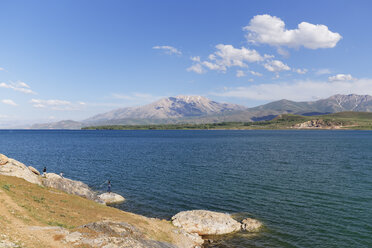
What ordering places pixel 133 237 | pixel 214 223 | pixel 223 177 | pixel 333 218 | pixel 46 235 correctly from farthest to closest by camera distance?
pixel 223 177 → pixel 333 218 → pixel 214 223 → pixel 133 237 → pixel 46 235

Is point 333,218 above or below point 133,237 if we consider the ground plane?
below

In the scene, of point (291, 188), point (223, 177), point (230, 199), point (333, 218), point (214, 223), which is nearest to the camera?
point (214, 223)

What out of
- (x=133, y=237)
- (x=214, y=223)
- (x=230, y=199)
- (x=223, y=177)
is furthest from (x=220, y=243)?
(x=223, y=177)

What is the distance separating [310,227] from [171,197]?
26.7 metres

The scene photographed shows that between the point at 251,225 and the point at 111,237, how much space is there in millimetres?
21655

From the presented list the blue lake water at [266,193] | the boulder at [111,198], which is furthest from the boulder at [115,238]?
the boulder at [111,198]

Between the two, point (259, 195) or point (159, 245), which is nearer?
point (159, 245)

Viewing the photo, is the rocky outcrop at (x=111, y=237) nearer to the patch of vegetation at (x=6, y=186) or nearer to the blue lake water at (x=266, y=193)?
the blue lake water at (x=266, y=193)

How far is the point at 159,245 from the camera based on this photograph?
86.6 feet

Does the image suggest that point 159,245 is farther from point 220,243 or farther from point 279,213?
point 279,213

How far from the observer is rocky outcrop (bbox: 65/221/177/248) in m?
22.9

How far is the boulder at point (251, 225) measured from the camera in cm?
3564

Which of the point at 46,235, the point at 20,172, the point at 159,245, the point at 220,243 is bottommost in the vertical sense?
the point at 220,243

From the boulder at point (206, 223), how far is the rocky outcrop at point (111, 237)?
8173 millimetres
